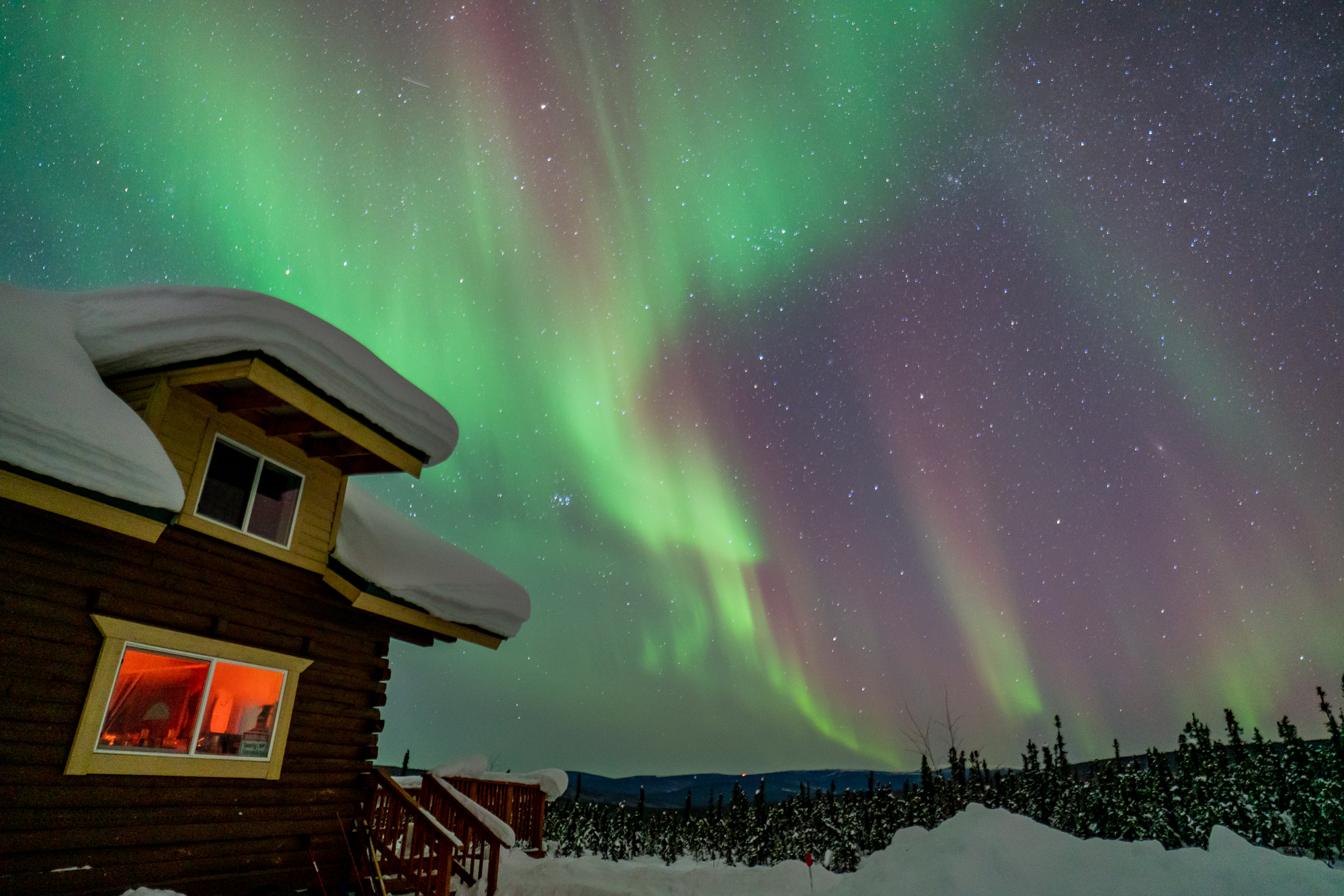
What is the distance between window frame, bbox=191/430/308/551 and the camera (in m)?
7.69

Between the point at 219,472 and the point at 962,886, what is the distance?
10.6 meters

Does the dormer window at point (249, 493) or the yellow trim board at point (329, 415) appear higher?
the yellow trim board at point (329, 415)

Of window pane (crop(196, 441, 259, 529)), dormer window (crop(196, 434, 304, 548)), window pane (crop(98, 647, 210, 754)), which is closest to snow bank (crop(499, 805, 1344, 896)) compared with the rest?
window pane (crop(98, 647, 210, 754))

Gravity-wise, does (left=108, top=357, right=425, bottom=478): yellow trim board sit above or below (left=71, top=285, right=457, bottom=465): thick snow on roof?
below

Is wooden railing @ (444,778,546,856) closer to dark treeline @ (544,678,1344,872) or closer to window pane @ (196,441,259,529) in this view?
window pane @ (196,441,259,529)

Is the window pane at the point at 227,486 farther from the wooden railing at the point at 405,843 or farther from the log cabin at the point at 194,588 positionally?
the wooden railing at the point at 405,843

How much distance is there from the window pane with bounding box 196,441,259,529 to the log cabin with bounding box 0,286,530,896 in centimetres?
3

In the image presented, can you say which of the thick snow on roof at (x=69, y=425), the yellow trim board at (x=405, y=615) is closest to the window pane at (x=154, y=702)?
the yellow trim board at (x=405, y=615)

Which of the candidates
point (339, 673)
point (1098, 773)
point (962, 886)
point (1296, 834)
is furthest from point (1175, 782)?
point (339, 673)

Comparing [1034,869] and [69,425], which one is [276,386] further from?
[1034,869]

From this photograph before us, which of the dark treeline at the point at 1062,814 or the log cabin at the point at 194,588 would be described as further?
the dark treeline at the point at 1062,814

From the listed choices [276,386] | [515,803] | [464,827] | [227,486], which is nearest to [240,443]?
[227,486]

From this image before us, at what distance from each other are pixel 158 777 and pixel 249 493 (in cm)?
299

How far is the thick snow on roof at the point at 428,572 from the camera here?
9172mm
